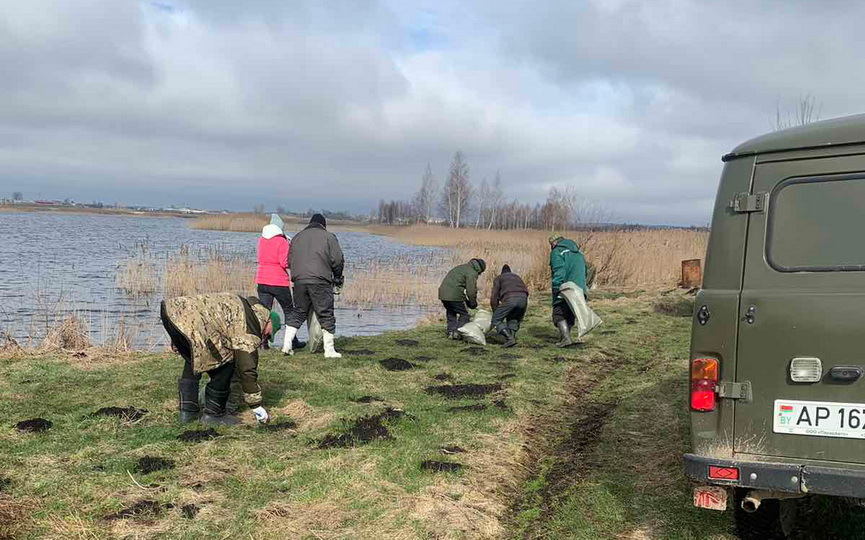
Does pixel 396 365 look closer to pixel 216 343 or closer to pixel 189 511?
pixel 216 343

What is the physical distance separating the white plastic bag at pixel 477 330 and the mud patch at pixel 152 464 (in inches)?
262

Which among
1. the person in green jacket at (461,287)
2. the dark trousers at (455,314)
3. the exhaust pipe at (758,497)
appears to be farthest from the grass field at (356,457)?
the dark trousers at (455,314)

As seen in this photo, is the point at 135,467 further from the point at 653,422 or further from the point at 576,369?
the point at 576,369

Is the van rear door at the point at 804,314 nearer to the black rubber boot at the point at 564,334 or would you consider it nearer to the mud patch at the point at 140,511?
the mud patch at the point at 140,511

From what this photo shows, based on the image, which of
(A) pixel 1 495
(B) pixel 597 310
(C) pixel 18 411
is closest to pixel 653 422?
(A) pixel 1 495

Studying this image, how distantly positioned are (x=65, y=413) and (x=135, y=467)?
1929 millimetres

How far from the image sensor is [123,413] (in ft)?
21.0

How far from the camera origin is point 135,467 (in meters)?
5.08

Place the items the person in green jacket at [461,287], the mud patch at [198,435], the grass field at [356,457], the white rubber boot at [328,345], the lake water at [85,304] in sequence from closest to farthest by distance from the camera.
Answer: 1. the grass field at [356,457]
2. the mud patch at [198,435]
3. the white rubber boot at [328,345]
4. the person in green jacket at [461,287]
5. the lake water at [85,304]

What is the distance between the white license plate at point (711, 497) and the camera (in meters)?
3.67

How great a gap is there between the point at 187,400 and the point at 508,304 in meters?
6.13

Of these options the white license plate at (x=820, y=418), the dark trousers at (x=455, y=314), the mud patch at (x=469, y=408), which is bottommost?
the mud patch at (x=469, y=408)

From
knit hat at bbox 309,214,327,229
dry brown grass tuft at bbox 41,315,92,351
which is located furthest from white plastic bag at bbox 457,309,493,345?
dry brown grass tuft at bbox 41,315,92,351

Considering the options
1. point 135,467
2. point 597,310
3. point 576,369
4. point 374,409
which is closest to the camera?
point 135,467
